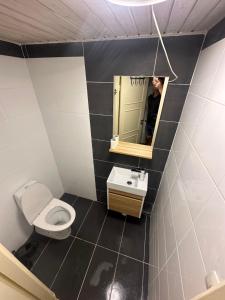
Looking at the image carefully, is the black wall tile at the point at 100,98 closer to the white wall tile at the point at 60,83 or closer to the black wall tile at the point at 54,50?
the white wall tile at the point at 60,83

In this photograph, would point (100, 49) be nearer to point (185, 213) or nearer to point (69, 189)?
point (185, 213)

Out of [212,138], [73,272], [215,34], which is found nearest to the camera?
[212,138]

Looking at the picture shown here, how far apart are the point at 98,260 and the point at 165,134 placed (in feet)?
5.01

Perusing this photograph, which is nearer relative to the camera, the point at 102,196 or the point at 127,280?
the point at 127,280

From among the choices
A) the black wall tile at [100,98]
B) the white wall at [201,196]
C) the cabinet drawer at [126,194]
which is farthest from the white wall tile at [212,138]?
the cabinet drawer at [126,194]

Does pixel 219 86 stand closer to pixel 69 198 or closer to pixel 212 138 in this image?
pixel 212 138

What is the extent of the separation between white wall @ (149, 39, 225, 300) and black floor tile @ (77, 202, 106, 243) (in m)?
0.97

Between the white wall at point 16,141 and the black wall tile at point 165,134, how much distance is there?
135cm

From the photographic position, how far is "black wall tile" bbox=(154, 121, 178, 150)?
1324 millimetres

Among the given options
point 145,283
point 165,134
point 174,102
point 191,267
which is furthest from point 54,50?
point 145,283

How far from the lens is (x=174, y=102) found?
1215mm

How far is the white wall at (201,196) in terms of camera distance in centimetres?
53

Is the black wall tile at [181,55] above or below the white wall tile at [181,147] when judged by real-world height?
above

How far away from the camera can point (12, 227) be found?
4.93ft
